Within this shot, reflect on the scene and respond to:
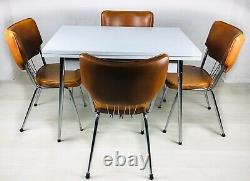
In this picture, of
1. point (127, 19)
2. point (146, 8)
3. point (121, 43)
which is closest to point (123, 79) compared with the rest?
point (121, 43)

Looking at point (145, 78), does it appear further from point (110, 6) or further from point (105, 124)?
point (110, 6)

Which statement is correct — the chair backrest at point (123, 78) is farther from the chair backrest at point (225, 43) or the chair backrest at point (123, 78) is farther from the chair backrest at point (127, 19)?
the chair backrest at point (127, 19)

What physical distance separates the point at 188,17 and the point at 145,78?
68.4 inches

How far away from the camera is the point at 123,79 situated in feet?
4.04

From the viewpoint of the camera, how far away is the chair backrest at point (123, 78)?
119 cm

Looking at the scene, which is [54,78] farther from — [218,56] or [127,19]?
[218,56]

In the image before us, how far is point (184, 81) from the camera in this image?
186cm

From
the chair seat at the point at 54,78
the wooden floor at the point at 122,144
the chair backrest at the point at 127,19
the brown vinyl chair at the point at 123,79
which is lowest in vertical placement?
the wooden floor at the point at 122,144

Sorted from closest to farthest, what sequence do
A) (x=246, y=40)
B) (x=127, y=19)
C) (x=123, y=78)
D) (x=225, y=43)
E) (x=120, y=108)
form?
(x=123, y=78) → (x=120, y=108) → (x=225, y=43) → (x=127, y=19) → (x=246, y=40)

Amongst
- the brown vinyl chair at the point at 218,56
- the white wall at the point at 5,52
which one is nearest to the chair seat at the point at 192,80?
the brown vinyl chair at the point at 218,56

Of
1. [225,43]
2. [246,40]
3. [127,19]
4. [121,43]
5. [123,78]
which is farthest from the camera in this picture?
[246,40]

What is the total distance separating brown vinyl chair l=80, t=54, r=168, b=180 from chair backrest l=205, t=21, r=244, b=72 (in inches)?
23.6

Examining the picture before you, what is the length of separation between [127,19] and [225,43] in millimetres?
889

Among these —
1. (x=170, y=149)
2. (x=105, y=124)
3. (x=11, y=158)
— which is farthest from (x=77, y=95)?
(x=170, y=149)
